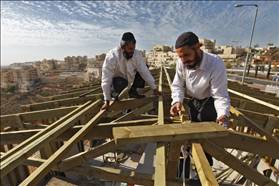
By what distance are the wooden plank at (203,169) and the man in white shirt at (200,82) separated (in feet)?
2.22

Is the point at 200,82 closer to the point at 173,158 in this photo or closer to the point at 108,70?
the point at 173,158

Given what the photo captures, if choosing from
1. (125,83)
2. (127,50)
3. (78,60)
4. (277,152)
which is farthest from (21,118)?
(78,60)

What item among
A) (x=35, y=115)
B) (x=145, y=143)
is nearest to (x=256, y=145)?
(x=145, y=143)

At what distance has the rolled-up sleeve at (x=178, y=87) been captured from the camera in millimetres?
2955

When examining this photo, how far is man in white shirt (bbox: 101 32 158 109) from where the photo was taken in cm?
364

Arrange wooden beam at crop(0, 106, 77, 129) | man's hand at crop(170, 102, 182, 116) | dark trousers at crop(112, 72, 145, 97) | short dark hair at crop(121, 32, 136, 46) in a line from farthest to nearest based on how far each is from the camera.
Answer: dark trousers at crop(112, 72, 145, 97), wooden beam at crop(0, 106, 77, 129), short dark hair at crop(121, 32, 136, 46), man's hand at crop(170, 102, 182, 116)

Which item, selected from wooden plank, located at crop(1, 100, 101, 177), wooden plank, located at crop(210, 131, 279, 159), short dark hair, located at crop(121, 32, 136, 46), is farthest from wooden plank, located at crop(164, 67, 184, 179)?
short dark hair, located at crop(121, 32, 136, 46)

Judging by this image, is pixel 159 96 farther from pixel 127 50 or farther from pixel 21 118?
pixel 21 118

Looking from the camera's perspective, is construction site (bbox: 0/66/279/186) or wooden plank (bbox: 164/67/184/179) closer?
construction site (bbox: 0/66/279/186)

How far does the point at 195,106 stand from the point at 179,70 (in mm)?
612

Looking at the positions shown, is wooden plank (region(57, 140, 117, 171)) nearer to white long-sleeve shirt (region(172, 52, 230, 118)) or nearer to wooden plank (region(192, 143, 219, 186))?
wooden plank (region(192, 143, 219, 186))

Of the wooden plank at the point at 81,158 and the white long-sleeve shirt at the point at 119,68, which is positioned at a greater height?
the white long-sleeve shirt at the point at 119,68

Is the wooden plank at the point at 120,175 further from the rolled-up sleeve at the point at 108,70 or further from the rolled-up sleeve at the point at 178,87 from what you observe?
the rolled-up sleeve at the point at 108,70

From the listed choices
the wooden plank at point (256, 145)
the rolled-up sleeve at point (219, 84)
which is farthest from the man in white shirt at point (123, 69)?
the wooden plank at point (256, 145)
